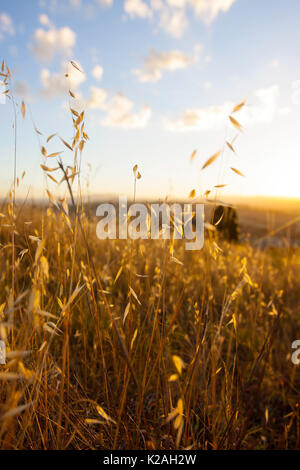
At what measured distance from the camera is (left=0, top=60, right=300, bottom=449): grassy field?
80 cm

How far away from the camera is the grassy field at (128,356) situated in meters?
0.80

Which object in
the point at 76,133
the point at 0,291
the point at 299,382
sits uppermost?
the point at 76,133

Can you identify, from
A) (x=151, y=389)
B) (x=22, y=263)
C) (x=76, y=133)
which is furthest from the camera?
(x=22, y=263)

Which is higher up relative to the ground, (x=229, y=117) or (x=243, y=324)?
(x=229, y=117)

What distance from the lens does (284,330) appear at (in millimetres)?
2359

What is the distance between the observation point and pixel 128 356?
28.9 inches

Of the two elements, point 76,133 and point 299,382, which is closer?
point 76,133

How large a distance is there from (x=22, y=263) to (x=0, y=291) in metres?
0.74

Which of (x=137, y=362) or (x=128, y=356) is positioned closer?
(x=128, y=356)

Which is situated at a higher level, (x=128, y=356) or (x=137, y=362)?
(x=128, y=356)
